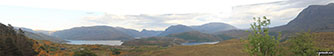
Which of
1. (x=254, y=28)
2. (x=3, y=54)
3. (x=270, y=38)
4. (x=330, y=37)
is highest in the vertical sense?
(x=254, y=28)

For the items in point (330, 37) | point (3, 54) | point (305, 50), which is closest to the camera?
point (305, 50)

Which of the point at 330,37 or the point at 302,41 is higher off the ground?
the point at 302,41

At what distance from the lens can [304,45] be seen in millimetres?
14773

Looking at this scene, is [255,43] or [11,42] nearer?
[255,43]

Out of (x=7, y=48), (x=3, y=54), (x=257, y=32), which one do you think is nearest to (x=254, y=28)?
(x=257, y=32)

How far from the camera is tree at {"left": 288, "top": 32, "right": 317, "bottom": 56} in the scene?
14.4 meters

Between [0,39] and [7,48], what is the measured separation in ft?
9.07

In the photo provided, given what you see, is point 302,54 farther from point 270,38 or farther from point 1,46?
point 1,46

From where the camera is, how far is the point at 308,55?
1449cm

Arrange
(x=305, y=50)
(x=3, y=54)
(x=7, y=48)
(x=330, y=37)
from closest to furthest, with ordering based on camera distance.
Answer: (x=305, y=50) < (x=3, y=54) < (x=7, y=48) < (x=330, y=37)

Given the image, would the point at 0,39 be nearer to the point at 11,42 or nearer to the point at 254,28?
the point at 11,42

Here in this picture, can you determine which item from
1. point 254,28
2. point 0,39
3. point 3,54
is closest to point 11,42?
point 0,39

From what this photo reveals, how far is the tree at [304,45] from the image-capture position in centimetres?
1443

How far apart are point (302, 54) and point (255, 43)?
15.2ft
